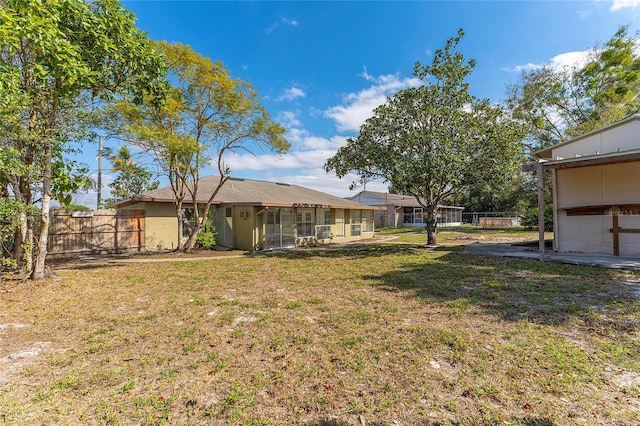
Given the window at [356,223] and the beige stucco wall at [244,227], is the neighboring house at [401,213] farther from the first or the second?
the beige stucco wall at [244,227]

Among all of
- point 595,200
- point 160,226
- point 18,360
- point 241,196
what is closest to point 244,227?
point 241,196

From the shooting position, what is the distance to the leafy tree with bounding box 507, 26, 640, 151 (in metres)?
20.5

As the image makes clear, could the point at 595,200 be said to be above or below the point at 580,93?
below

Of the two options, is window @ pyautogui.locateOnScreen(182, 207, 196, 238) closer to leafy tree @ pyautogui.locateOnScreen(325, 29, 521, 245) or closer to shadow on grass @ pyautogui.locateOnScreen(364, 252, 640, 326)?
leafy tree @ pyautogui.locateOnScreen(325, 29, 521, 245)

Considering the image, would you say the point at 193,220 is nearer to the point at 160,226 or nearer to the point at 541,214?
the point at 160,226

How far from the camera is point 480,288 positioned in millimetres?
5922

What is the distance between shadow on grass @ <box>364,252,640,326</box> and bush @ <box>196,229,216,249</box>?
883cm

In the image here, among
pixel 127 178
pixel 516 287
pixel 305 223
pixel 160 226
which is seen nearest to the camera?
pixel 516 287

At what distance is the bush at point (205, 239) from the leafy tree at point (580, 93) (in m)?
23.8

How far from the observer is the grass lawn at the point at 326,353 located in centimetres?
237

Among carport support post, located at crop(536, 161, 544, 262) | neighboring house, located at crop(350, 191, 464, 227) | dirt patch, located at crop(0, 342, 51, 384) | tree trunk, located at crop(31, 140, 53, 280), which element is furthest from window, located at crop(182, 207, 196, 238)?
neighboring house, located at crop(350, 191, 464, 227)

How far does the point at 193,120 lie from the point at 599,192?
14850mm

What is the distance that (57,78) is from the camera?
18.5ft

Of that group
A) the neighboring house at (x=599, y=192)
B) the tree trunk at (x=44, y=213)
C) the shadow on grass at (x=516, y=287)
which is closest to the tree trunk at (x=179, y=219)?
the tree trunk at (x=44, y=213)
